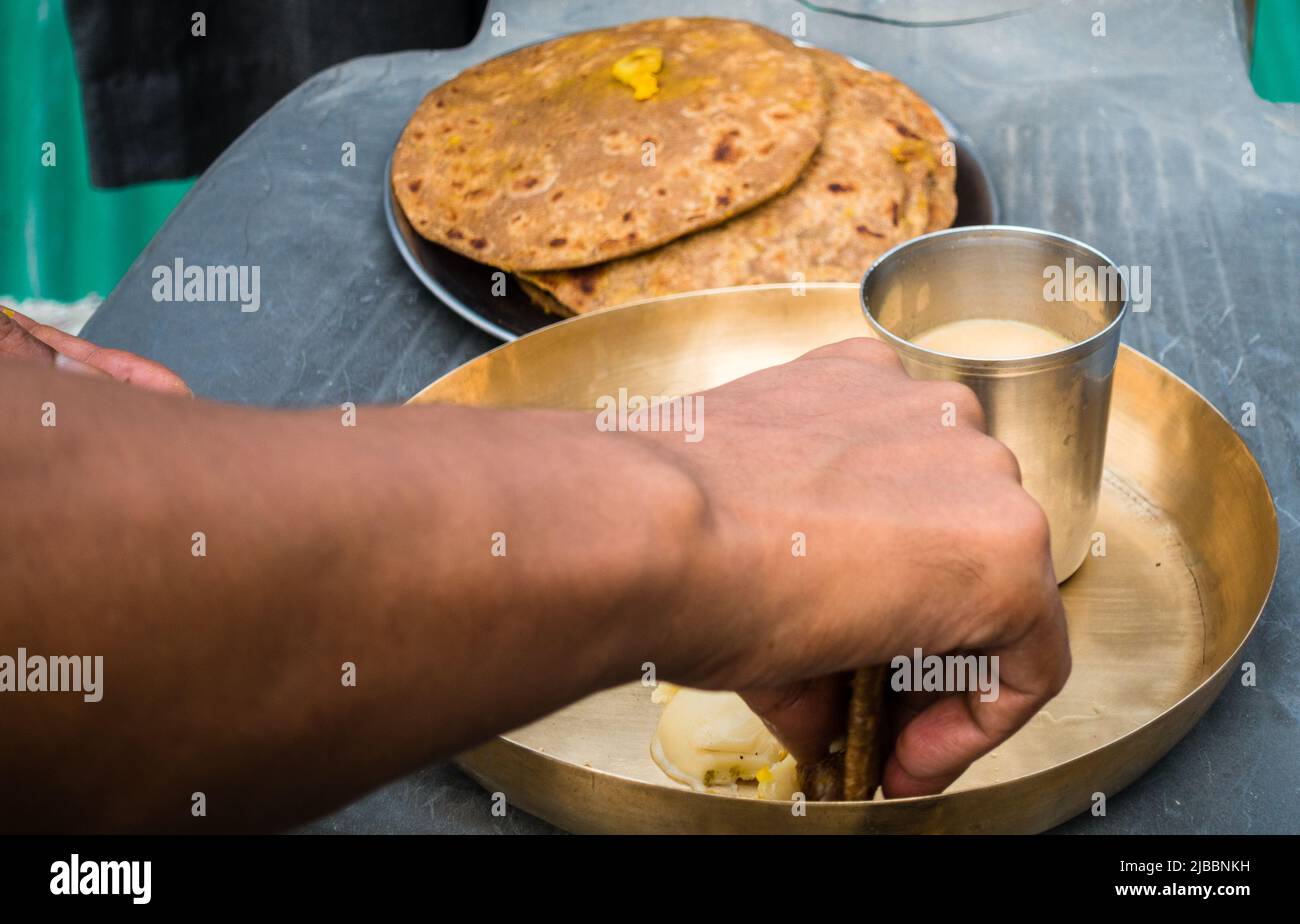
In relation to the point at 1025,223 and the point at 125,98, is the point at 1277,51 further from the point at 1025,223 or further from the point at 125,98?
the point at 125,98

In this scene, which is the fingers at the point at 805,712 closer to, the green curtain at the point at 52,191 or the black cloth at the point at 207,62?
the black cloth at the point at 207,62

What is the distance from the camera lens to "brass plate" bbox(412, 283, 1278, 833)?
63 cm

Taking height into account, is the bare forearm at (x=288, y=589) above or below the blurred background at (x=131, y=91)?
above

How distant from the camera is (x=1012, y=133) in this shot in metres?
1.45

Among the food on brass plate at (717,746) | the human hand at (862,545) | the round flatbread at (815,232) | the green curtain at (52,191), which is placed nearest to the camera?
the human hand at (862,545)

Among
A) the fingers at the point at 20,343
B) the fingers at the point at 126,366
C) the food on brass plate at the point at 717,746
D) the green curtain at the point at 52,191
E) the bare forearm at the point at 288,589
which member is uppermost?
the bare forearm at the point at 288,589

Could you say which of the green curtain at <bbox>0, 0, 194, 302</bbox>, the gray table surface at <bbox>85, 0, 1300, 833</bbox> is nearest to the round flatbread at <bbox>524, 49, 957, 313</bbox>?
the gray table surface at <bbox>85, 0, 1300, 833</bbox>

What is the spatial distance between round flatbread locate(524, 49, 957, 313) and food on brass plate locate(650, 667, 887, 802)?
1.77 feet

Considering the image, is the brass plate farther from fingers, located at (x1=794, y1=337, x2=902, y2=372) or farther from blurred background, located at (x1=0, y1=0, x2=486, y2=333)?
blurred background, located at (x1=0, y1=0, x2=486, y2=333)

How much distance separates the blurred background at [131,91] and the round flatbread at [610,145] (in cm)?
99

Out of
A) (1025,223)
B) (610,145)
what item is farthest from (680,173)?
(1025,223)

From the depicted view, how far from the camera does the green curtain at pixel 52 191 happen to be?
7.65 feet

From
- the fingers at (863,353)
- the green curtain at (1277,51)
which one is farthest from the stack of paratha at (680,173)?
the green curtain at (1277,51)
